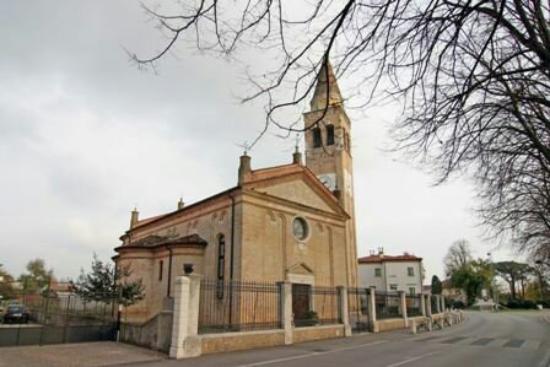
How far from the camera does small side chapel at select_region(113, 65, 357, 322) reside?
21469 mm

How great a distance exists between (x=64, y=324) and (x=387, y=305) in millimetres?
18538

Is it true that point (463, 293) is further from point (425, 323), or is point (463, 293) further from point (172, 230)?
point (172, 230)

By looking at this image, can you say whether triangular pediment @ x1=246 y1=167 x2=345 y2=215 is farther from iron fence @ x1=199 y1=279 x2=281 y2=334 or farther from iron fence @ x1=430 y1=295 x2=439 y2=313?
iron fence @ x1=430 y1=295 x2=439 y2=313

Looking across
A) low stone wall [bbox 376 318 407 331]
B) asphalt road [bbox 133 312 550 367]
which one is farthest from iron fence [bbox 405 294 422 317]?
asphalt road [bbox 133 312 550 367]

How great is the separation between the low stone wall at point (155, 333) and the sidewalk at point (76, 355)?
0.93 ft

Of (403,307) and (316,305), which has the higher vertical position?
(316,305)

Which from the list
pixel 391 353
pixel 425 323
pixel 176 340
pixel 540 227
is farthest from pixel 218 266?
pixel 540 227

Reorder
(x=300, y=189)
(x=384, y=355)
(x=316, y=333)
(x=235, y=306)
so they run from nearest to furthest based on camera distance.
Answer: (x=384, y=355) < (x=316, y=333) < (x=235, y=306) < (x=300, y=189)

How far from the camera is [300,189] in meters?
25.4

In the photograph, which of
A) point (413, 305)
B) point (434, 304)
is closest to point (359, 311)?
point (413, 305)

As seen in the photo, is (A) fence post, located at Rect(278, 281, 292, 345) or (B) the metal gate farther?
(A) fence post, located at Rect(278, 281, 292, 345)

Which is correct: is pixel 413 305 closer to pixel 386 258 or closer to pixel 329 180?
pixel 329 180

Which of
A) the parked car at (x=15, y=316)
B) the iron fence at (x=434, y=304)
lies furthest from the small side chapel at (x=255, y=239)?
the iron fence at (x=434, y=304)

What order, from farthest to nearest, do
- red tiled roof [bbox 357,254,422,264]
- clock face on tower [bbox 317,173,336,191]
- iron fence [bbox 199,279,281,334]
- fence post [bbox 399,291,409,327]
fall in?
red tiled roof [bbox 357,254,422,264]
clock face on tower [bbox 317,173,336,191]
fence post [bbox 399,291,409,327]
iron fence [bbox 199,279,281,334]
